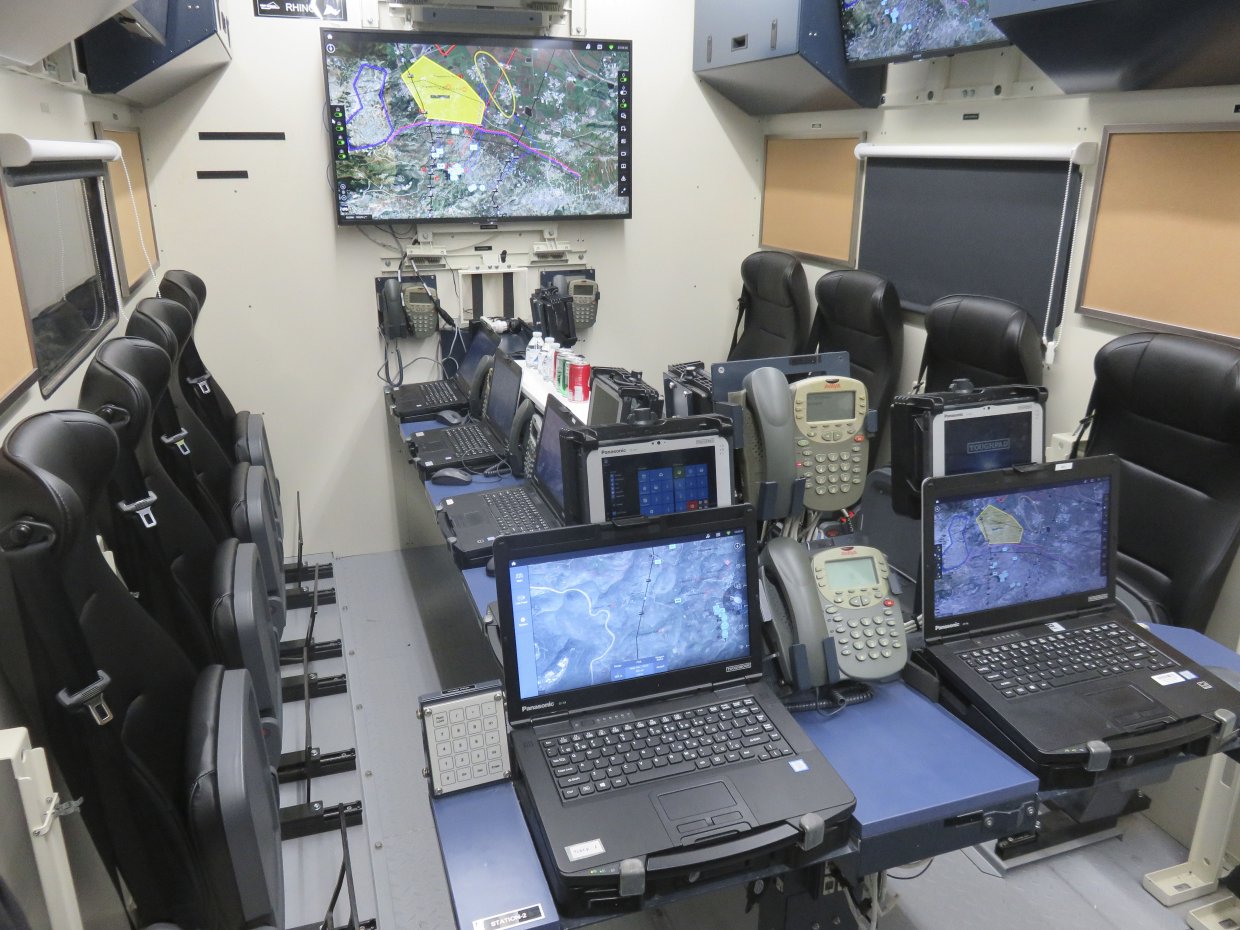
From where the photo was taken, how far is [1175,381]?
6.97 feet

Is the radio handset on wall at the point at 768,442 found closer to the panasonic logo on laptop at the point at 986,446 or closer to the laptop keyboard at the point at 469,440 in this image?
the panasonic logo on laptop at the point at 986,446

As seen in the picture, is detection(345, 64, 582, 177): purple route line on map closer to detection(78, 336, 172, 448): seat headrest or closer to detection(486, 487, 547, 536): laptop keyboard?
detection(486, 487, 547, 536): laptop keyboard

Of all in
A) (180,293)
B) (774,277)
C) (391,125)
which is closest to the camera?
(180,293)

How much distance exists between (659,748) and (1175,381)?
66.5 inches

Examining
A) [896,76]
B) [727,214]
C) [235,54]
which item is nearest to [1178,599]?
[896,76]

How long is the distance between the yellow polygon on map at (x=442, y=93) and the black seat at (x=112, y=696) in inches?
107

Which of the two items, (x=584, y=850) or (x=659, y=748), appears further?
(x=659, y=748)

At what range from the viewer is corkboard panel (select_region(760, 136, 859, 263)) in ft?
12.1

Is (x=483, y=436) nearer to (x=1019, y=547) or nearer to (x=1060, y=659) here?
(x=1019, y=547)

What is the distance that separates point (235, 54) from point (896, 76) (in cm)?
259

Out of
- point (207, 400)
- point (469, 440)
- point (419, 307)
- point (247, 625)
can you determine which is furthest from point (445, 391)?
point (247, 625)

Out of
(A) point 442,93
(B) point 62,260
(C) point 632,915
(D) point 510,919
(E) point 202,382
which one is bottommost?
(C) point 632,915

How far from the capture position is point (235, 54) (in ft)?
10.8

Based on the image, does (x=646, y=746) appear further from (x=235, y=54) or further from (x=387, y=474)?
(x=235, y=54)
